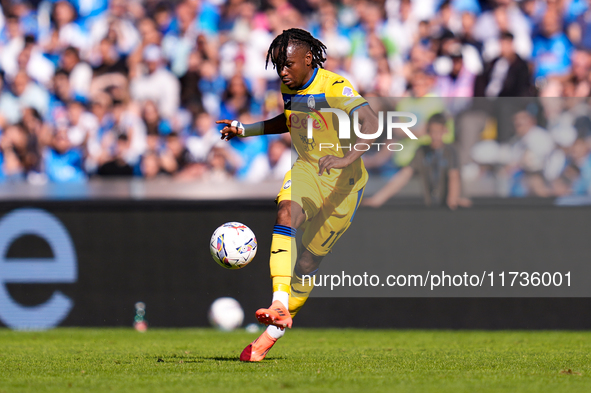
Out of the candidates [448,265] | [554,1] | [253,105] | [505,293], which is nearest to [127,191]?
[253,105]

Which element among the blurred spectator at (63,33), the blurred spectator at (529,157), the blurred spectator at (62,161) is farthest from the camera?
the blurred spectator at (63,33)

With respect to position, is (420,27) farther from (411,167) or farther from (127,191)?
(127,191)

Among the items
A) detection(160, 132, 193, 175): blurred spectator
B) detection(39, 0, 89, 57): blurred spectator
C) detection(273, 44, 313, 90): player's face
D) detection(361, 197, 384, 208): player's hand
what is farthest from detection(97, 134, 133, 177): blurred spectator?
detection(273, 44, 313, 90): player's face

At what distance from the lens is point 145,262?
10781mm

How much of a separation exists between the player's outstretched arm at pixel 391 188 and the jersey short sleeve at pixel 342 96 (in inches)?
153

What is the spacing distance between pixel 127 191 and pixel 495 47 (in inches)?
231

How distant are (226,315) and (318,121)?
14.5ft

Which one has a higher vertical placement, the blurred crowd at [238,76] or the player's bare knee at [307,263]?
the blurred crowd at [238,76]

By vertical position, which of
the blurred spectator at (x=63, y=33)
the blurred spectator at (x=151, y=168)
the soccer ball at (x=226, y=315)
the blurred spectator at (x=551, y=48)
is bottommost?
the soccer ball at (x=226, y=315)

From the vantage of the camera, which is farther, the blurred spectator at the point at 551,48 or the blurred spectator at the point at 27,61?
the blurred spectator at the point at 27,61

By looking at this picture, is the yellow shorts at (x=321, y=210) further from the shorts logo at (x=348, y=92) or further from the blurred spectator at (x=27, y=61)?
the blurred spectator at (x=27, y=61)

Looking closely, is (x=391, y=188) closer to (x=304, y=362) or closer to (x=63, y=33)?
(x=304, y=362)

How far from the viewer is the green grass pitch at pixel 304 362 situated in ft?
16.6

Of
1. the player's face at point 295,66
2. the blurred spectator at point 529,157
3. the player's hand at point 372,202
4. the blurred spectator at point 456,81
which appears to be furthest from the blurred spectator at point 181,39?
the player's face at point 295,66
